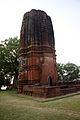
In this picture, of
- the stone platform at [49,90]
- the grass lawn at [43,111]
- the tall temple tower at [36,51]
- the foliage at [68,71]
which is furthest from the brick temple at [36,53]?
the foliage at [68,71]

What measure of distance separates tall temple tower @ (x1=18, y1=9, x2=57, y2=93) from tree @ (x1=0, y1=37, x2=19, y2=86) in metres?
8.29

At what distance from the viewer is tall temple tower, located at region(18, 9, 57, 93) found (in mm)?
19500

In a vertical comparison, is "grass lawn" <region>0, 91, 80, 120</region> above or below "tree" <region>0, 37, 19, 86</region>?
below

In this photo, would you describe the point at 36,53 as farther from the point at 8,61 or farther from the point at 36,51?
the point at 8,61

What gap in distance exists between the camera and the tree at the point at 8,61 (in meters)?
29.2

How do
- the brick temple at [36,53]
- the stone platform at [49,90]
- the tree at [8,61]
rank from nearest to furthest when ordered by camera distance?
the stone platform at [49,90], the brick temple at [36,53], the tree at [8,61]

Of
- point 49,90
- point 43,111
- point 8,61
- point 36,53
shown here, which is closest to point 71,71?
point 8,61

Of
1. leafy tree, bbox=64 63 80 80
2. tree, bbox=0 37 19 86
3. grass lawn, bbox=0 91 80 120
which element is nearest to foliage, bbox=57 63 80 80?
leafy tree, bbox=64 63 80 80

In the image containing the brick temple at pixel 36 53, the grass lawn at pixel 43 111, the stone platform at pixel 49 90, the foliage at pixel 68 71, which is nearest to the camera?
the grass lawn at pixel 43 111

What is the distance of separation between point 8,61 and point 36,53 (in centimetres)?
1134

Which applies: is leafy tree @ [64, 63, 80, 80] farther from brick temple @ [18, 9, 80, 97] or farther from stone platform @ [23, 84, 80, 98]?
stone platform @ [23, 84, 80, 98]

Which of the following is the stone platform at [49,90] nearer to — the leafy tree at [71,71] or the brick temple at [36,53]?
the brick temple at [36,53]

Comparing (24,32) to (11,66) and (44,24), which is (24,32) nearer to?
(44,24)

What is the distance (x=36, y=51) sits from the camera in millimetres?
20188
